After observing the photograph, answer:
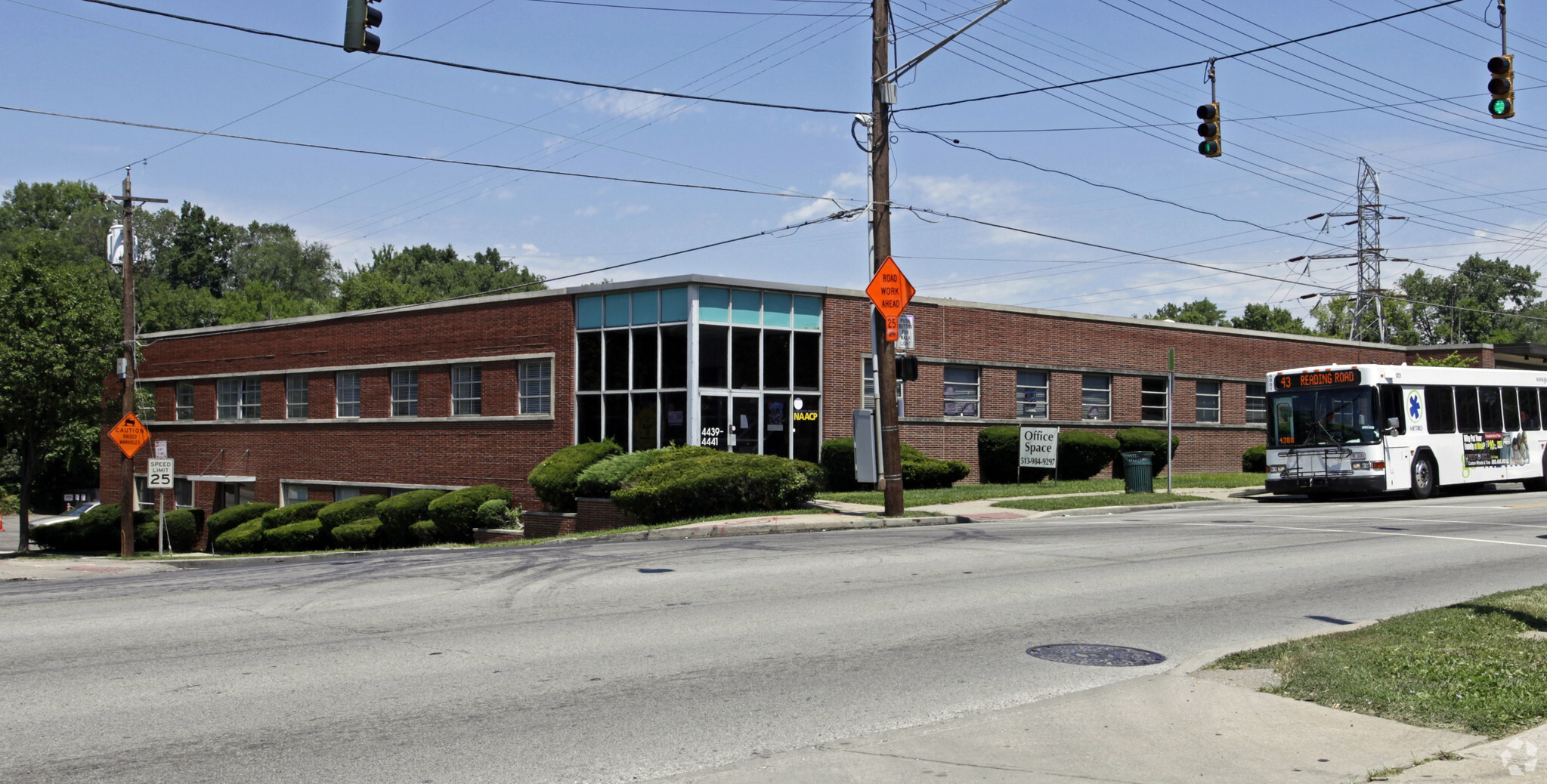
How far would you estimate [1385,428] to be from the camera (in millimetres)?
25703

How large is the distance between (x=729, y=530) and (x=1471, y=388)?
19.4 m

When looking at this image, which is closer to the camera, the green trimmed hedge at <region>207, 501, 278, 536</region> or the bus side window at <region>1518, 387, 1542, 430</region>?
the bus side window at <region>1518, 387, 1542, 430</region>

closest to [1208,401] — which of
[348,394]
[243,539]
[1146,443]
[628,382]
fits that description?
[1146,443]

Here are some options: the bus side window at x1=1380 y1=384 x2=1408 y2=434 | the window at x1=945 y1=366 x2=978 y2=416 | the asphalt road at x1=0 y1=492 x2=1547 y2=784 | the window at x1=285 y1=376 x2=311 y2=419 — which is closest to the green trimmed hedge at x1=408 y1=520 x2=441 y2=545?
the window at x1=285 y1=376 x2=311 y2=419

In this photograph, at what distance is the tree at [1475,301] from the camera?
350 feet

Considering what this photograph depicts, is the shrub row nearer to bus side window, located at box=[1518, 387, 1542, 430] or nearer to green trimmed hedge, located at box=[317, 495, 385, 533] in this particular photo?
bus side window, located at box=[1518, 387, 1542, 430]

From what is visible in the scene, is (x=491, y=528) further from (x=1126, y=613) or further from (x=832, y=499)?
(x=1126, y=613)

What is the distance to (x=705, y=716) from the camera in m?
6.48

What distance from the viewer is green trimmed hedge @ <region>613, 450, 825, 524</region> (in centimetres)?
2183

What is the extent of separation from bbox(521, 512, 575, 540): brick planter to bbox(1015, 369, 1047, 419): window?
13513mm

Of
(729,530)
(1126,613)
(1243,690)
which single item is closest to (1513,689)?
(1243,690)

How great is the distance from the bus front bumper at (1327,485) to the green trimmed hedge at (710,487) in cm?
1159

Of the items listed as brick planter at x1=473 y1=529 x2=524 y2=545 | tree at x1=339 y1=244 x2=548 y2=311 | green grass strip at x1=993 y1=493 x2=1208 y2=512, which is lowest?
brick planter at x1=473 y1=529 x2=524 y2=545

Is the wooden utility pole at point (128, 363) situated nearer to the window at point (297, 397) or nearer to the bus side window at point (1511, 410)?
the window at point (297, 397)
